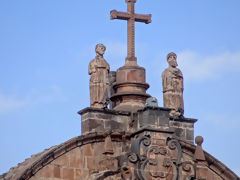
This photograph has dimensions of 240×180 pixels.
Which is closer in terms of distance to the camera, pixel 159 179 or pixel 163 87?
pixel 159 179

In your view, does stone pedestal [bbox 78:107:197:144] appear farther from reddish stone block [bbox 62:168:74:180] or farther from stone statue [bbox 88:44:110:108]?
reddish stone block [bbox 62:168:74:180]

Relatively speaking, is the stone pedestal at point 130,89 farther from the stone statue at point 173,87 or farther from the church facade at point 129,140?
the stone statue at point 173,87

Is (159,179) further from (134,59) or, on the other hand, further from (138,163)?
(134,59)

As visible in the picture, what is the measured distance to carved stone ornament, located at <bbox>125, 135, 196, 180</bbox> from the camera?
1329 inches

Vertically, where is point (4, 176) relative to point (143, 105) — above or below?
below

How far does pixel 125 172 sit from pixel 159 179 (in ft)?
3.85

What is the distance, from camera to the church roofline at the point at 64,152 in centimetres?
3331

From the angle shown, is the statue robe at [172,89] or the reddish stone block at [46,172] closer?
the reddish stone block at [46,172]

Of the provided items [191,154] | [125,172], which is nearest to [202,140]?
[191,154]

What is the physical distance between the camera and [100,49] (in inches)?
1410

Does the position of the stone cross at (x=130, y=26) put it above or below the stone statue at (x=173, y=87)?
above

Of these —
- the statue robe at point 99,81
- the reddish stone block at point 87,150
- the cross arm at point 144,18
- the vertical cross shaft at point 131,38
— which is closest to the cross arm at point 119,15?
the vertical cross shaft at point 131,38

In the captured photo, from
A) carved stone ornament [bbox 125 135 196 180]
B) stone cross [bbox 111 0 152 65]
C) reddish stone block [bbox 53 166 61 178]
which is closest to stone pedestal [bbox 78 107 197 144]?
carved stone ornament [bbox 125 135 196 180]

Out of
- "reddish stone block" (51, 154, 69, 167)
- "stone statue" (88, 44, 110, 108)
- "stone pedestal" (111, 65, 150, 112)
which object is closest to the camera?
"reddish stone block" (51, 154, 69, 167)
